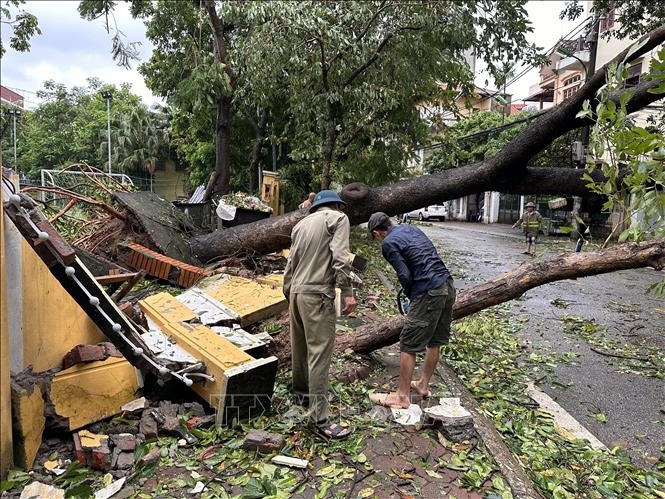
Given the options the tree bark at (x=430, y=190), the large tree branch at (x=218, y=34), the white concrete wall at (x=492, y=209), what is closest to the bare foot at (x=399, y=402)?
the tree bark at (x=430, y=190)

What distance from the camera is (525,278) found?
4.79 m

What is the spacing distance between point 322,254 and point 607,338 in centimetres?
463

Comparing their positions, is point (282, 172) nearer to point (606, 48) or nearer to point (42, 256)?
point (42, 256)

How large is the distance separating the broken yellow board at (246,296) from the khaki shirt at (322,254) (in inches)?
64.1

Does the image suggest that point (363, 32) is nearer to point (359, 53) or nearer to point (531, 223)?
point (359, 53)

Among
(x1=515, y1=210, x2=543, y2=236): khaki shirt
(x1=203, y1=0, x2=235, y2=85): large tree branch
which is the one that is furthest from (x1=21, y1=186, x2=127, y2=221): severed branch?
(x1=515, y1=210, x2=543, y2=236): khaki shirt

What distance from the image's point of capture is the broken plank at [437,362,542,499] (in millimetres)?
2705

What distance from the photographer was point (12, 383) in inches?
99.9

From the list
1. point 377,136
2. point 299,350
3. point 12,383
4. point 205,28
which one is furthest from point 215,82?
point 12,383

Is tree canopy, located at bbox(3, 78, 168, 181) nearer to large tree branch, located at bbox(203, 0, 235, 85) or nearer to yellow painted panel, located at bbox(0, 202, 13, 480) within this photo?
large tree branch, located at bbox(203, 0, 235, 85)

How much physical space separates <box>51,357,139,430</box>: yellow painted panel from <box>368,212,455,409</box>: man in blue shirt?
6.11ft

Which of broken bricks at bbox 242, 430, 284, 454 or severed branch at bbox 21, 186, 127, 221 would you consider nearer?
broken bricks at bbox 242, 430, 284, 454

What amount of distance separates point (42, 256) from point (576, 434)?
12.8ft

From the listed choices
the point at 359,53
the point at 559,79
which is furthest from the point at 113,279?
the point at 559,79
